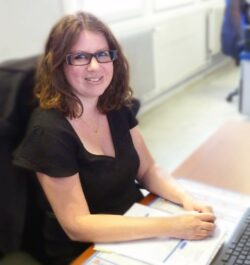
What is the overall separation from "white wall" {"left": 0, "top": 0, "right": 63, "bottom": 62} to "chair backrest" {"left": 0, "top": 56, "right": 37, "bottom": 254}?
48.3 inches

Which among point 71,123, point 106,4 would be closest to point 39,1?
point 106,4

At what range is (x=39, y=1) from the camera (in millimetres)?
2357

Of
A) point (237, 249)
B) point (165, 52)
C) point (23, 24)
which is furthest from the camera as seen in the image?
point (165, 52)

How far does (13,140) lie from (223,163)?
667 mm

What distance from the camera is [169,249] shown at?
87cm


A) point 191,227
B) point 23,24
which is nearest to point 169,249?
point 191,227

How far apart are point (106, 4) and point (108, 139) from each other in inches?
89.9

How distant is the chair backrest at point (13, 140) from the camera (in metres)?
0.94

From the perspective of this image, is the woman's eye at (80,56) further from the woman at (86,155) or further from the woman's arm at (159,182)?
the woman's arm at (159,182)

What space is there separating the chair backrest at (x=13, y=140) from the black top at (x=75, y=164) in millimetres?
33

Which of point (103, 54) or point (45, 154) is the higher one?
point (103, 54)

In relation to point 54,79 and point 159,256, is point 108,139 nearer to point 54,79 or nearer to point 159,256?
point 54,79

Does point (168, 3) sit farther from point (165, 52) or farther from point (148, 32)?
point (148, 32)

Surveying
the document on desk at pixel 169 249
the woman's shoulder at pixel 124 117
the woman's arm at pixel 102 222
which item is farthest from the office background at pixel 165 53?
the document on desk at pixel 169 249
